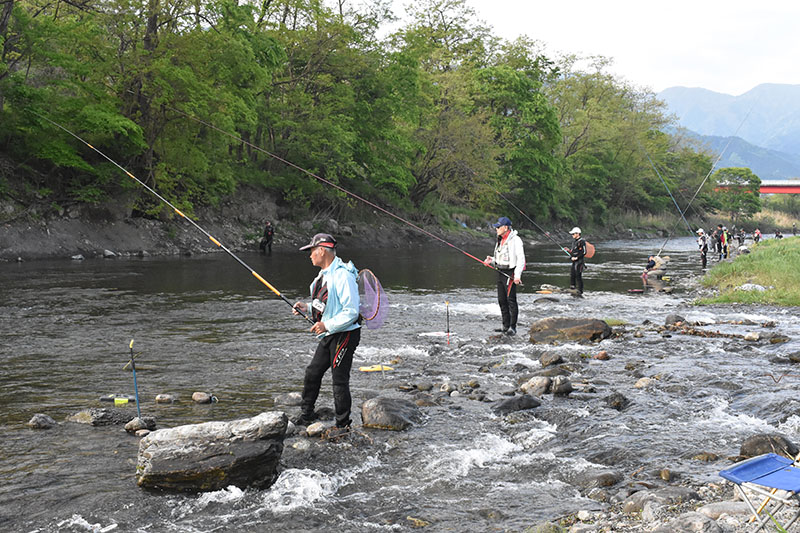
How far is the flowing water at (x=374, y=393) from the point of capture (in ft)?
19.2

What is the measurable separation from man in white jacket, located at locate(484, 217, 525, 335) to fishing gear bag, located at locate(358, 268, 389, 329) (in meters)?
6.57

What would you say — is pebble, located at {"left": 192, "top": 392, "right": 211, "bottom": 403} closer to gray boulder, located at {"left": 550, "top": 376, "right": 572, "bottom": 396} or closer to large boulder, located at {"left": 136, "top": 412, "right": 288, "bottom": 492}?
large boulder, located at {"left": 136, "top": 412, "right": 288, "bottom": 492}

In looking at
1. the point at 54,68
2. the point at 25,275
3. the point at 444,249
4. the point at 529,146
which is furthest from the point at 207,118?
the point at 529,146

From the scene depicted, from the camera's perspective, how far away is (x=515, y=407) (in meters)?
8.70

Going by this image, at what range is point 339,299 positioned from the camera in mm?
7492

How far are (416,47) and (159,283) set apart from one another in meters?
37.9

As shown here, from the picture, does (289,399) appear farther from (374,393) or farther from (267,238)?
(267,238)

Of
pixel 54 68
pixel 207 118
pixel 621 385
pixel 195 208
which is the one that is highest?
pixel 54 68

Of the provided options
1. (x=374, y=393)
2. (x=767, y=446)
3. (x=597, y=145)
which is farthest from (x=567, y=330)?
(x=597, y=145)

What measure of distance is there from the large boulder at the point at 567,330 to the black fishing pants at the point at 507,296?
52cm

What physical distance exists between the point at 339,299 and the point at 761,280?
19.6 metres

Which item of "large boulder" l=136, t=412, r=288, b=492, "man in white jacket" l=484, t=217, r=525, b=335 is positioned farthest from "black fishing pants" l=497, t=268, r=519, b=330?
"large boulder" l=136, t=412, r=288, b=492

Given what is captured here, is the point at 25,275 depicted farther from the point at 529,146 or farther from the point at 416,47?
the point at 529,146

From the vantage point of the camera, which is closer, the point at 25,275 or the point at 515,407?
the point at 515,407
